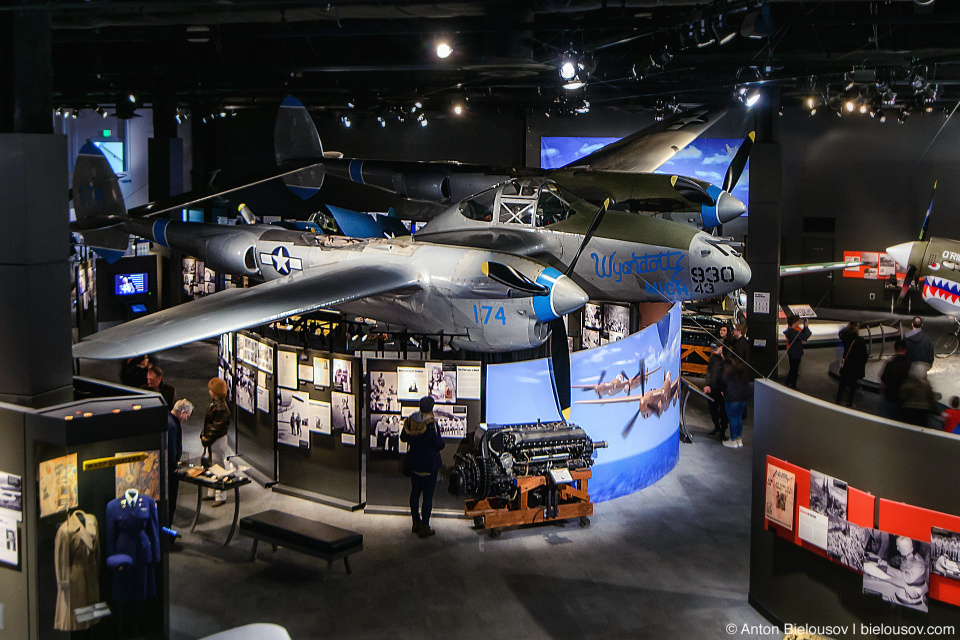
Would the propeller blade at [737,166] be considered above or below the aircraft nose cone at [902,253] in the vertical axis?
above

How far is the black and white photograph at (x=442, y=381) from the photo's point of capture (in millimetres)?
9773

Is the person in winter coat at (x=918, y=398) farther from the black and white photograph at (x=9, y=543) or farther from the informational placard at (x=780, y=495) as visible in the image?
the black and white photograph at (x=9, y=543)

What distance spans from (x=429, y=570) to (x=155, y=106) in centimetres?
1538

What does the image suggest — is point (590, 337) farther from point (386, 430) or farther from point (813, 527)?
point (813, 527)

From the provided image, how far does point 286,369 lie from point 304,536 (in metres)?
2.91

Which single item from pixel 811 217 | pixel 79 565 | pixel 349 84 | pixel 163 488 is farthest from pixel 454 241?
pixel 811 217

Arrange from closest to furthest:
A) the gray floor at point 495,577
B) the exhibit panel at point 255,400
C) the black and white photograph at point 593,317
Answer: the gray floor at point 495,577, the exhibit panel at point 255,400, the black and white photograph at point 593,317

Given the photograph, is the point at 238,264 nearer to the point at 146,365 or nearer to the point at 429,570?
the point at 146,365

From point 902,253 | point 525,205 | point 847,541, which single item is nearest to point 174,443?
point 525,205

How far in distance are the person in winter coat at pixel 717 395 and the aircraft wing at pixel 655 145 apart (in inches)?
168

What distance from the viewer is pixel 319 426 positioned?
10.2 meters

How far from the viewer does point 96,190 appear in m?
15.0

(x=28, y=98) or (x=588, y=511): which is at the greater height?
(x=28, y=98)

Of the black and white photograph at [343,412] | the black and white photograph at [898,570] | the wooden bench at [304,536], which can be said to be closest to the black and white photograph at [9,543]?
the wooden bench at [304,536]
